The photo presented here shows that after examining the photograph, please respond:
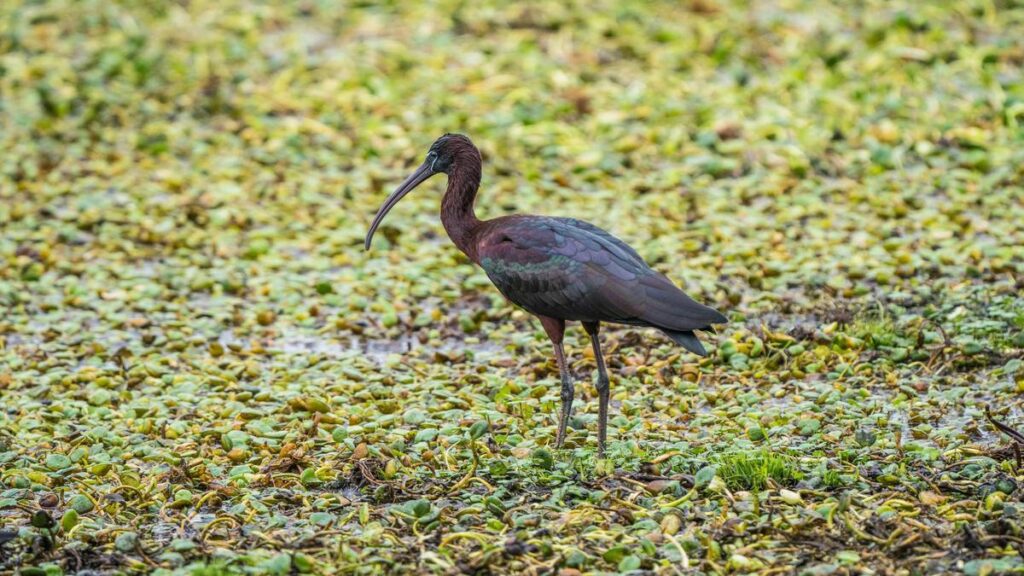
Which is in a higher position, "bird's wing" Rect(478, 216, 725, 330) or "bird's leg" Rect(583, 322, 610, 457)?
"bird's wing" Rect(478, 216, 725, 330)

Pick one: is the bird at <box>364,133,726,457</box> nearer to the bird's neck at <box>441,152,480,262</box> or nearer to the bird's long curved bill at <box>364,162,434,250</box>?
the bird's neck at <box>441,152,480,262</box>

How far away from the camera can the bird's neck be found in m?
7.05

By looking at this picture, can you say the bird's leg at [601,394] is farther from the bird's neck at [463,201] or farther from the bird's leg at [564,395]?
the bird's neck at [463,201]

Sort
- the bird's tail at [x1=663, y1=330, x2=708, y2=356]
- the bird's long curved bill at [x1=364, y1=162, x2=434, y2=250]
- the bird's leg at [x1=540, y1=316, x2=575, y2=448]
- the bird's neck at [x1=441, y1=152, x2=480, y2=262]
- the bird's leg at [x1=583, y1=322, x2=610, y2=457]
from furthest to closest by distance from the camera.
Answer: the bird's long curved bill at [x1=364, y1=162, x2=434, y2=250] < the bird's neck at [x1=441, y1=152, x2=480, y2=262] < the bird's leg at [x1=540, y1=316, x2=575, y2=448] < the bird's leg at [x1=583, y1=322, x2=610, y2=457] < the bird's tail at [x1=663, y1=330, x2=708, y2=356]

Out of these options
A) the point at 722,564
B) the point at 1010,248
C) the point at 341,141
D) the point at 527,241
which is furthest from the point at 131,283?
the point at 1010,248

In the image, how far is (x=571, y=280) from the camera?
6.50 metres

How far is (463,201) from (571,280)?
0.88m

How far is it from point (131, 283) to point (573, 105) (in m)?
4.27

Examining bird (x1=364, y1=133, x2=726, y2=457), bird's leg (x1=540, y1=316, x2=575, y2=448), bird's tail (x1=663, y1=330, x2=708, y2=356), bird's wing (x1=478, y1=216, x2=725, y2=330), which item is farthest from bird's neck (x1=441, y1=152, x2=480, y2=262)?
bird's tail (x1=663, y1=330, x2=708, y2=356)

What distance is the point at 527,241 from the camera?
21.9 ft

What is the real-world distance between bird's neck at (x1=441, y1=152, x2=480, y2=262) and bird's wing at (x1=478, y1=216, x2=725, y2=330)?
0.61ft

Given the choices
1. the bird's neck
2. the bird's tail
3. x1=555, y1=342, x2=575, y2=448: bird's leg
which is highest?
the bird's neck

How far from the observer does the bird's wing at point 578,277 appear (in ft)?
20.8

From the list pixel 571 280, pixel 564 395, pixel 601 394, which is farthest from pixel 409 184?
pixel 601 394
